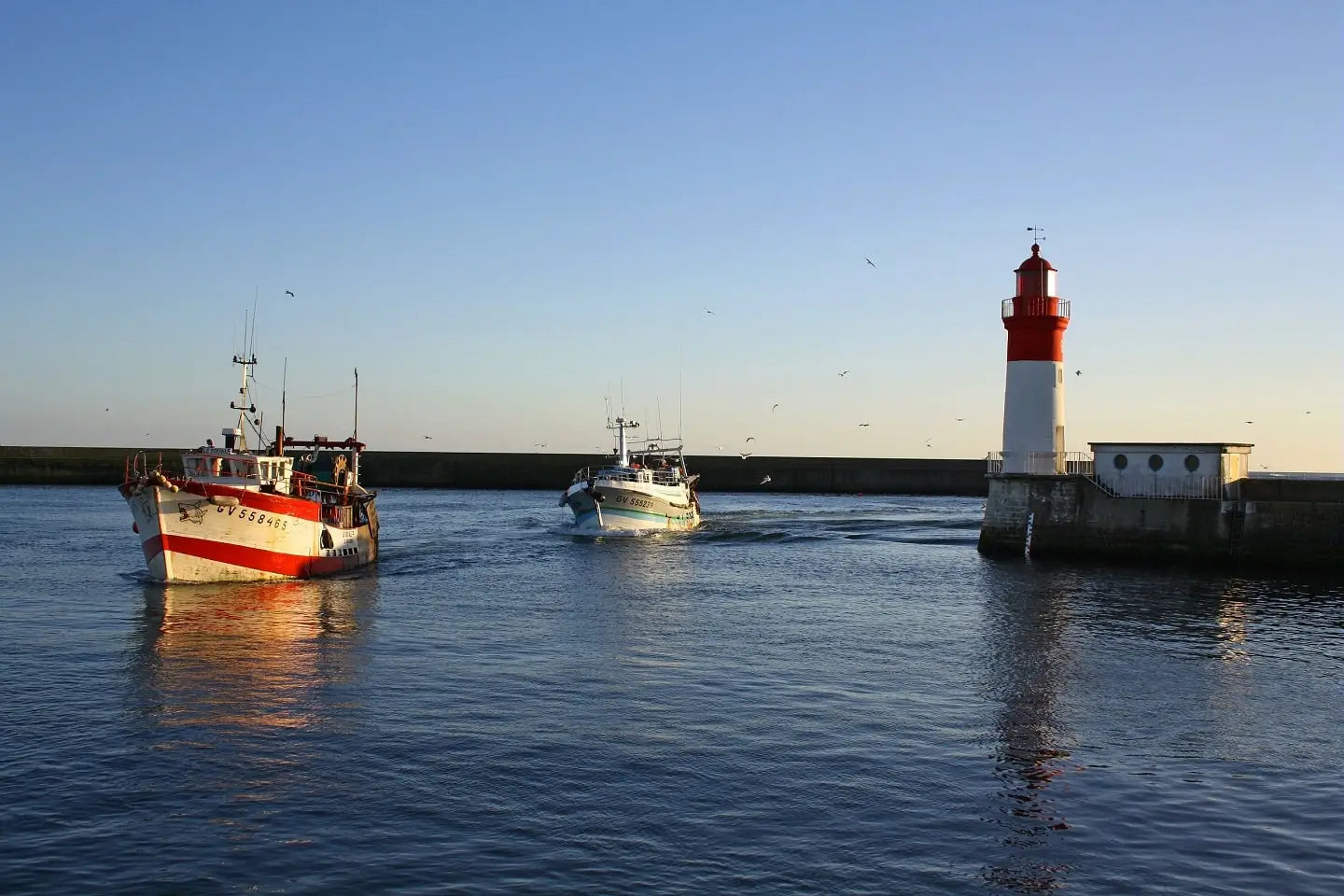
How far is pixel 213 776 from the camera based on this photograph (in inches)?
596

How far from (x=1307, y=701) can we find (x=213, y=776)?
58.5ft

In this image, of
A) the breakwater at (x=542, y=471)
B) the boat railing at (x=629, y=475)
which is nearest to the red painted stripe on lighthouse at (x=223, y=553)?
the boat railing at (x=629, y=475)

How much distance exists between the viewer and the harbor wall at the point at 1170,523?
1592 inches

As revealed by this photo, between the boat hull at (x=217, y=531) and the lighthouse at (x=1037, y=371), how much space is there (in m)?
26.1

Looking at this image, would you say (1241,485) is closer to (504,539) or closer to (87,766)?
(504,539)

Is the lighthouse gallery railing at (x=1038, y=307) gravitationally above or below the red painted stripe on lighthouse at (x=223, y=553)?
above

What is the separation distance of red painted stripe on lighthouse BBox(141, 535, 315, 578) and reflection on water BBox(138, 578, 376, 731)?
2.16ft

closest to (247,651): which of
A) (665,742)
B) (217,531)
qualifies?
(665,742)

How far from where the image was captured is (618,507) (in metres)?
59.9

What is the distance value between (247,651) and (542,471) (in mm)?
100507

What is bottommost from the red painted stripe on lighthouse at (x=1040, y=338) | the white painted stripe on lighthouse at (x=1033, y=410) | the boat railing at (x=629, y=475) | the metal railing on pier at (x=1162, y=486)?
the boat railing at (x=629, y=475)

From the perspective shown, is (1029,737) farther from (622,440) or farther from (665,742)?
(622,440)

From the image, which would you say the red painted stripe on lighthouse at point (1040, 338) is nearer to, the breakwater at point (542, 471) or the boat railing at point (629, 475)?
the boat railing at point (629, 475)

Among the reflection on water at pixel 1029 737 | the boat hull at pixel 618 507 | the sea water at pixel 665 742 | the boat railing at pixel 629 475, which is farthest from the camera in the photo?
the boat railing at pixel 629 475
